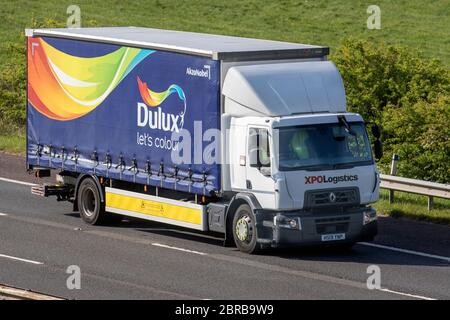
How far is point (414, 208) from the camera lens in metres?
23.5

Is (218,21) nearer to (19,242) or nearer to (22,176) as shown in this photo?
(22,176)

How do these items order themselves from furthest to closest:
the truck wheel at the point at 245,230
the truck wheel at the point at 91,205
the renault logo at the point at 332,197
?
the truck wheel at the point at 91,205, the truck wheel at the point at 245,230, the renault logo at the point at 332,197

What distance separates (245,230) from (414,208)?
493 centimetres

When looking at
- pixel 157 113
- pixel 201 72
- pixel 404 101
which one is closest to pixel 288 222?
pixel 201 72

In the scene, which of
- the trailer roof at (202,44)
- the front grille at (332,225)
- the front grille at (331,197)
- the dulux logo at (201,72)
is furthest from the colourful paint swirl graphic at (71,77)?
the front grille at (332,225)

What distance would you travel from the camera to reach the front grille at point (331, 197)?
19.5m

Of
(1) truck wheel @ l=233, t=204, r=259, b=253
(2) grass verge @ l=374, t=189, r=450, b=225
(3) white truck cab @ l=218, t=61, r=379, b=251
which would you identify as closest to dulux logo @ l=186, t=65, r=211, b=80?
(3) white truck cab @ l=218, t=61, r=379, b=251

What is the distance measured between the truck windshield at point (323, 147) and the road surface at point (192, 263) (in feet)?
5.03

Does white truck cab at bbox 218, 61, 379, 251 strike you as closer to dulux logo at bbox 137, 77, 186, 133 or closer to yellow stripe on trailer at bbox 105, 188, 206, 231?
yellow stripe on trailer at bbox 105, 188, 206, 231

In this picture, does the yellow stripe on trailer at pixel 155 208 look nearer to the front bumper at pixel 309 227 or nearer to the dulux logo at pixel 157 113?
the dulux logo at pixel 157 113

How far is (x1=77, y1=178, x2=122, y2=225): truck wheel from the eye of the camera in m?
22.5

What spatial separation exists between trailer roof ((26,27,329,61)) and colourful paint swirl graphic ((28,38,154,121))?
292mm

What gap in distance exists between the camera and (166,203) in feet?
69.6
